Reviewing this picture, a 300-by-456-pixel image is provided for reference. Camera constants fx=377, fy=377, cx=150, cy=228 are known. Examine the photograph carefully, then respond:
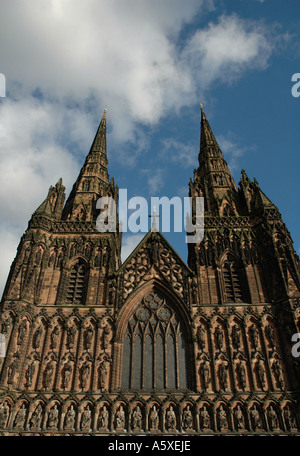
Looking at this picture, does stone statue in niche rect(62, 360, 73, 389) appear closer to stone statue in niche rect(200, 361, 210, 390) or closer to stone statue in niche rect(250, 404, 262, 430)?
stone statue in niche rect(200, 361, 210, 390)

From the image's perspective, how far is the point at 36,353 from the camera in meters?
17.8

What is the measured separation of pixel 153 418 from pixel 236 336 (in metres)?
5.38

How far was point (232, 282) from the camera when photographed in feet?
68.1

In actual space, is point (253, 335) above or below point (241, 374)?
above

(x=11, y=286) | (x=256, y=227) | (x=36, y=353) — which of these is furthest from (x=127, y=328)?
(x=256, y=227)

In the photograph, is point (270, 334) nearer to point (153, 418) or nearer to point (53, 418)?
point (153, 418)

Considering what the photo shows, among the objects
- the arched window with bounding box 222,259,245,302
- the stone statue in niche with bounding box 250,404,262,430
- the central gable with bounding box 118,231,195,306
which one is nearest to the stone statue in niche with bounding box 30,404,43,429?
the central gable with bounding box 118,231,195,306

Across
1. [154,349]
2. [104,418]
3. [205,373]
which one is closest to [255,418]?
[205,373]

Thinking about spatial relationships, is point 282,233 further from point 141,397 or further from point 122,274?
point 141,397

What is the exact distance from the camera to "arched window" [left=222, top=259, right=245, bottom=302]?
2020cm

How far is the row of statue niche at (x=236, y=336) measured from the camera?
17.9m

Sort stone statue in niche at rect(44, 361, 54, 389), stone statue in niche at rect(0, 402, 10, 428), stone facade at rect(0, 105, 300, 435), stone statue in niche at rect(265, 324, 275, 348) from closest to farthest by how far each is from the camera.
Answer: stone statue in niche at rect(0, 402, 10, 428), stone facade at rect(0, 105, 300, 435), stone statue in niche at rect(44, 361, 54, 389), stone statue in niche at rect(265, 324, 275, 348)

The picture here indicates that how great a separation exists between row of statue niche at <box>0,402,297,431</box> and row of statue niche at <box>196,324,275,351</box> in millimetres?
2732
